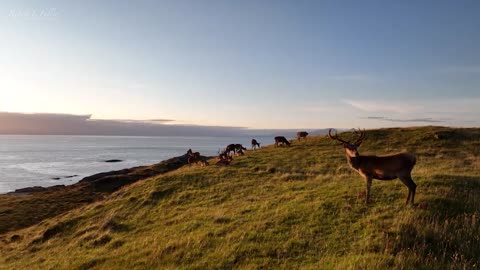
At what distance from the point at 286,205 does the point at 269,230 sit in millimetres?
3059

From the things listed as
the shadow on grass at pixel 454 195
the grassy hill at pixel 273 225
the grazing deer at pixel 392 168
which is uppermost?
the grazing deer at pixel 392 168

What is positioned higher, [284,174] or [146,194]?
[284,174]

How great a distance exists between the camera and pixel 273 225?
46.6 ft

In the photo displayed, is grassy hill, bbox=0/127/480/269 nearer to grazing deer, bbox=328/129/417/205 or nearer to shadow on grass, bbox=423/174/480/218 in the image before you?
shadow on grass, bbox=423/174/480/218

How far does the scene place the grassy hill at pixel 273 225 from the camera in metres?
10.8

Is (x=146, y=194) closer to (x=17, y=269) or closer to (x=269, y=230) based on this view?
(x=17, y=269)

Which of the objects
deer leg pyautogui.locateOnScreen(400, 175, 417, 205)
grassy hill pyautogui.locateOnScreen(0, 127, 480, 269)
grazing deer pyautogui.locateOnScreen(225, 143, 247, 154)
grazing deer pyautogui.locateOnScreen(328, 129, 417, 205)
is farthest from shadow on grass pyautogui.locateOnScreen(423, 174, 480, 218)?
grazing deer pyautogui.locateOnScreen(225, 143, 247, 154)

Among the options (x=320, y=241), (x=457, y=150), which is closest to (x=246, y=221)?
(x=320, y=241)

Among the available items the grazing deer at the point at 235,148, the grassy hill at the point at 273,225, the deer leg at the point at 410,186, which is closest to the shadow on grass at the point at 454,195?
the grassy hill at the point at 273,225

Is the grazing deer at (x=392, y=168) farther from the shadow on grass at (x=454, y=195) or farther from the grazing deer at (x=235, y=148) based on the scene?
the grazing deer at (x=235, y=148)

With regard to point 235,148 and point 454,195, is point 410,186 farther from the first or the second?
point 235,148

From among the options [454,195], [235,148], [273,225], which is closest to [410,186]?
[454,195]

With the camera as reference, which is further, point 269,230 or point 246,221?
point 246,221

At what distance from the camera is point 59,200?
52031 millimetres
